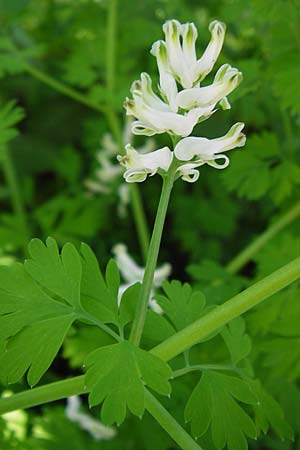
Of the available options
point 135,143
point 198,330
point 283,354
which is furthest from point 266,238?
point 198,330

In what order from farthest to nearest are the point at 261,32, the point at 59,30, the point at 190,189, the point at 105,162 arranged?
the point at 59,30, the point at 190,189, the point at 105,162, the point at 261,32

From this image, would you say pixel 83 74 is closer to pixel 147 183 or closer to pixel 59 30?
pixel 147 183

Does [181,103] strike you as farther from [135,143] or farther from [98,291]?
[135,143]

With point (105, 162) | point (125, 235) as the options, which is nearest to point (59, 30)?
point (105, 162)

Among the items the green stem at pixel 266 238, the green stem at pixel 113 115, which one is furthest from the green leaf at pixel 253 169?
the green stem at pixel 113 115

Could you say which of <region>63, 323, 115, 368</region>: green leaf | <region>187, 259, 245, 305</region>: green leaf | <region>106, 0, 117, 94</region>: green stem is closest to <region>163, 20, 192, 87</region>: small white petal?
<region>187, 259, 245, 305</region>: green leaf

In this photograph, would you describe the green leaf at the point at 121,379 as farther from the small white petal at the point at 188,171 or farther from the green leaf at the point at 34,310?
the small white petal at the point at 188,171
